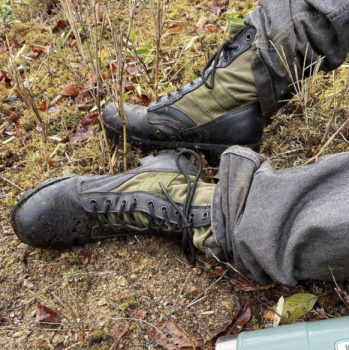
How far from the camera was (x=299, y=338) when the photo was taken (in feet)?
3.92

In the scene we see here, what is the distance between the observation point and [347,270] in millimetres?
1343

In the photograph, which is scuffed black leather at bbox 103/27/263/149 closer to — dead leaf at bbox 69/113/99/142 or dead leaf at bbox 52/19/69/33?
dead leaf at bbox 69/113/99/142

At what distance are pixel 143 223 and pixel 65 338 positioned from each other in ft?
1.78

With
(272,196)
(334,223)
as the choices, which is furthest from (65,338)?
(334,223)

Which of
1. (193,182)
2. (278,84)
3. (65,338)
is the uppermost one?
(278,84)

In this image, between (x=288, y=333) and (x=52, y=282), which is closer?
(x=288, y=333)

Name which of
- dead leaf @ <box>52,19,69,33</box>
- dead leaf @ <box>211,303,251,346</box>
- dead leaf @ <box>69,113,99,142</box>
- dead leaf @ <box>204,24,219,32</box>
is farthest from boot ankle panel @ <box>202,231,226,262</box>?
dead leaf @ <box>52,19,69,33</box>

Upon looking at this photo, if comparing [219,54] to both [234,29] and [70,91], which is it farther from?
[70,91]

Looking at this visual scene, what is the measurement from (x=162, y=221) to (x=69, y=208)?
0.43 meters

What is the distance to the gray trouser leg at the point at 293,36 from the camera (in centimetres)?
161

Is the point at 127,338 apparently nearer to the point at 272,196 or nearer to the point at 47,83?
the point at 272,196

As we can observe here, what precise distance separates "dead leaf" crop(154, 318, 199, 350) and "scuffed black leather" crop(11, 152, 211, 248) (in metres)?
0.45

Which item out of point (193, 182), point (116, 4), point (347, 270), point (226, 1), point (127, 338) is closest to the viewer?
point (347, 270)

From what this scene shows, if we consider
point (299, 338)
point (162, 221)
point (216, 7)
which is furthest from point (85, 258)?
point (216, 7)
